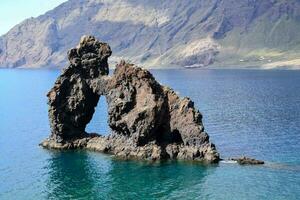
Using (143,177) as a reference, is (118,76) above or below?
above

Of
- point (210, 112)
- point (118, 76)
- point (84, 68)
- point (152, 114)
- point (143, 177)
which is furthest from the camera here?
point (210, 112)

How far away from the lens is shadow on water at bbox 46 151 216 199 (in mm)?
90000

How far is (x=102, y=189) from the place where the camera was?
9250 centimetres

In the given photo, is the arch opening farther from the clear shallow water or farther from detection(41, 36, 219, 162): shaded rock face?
detection(41, 36, 219, 162): shaded rock face

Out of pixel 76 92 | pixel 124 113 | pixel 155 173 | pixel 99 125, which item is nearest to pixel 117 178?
pixel 155 173

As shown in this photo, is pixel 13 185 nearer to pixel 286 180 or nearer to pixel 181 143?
pixel 181 143

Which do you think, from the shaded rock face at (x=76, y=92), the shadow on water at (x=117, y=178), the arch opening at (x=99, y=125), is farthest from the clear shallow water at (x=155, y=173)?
the arch opening at (x=99, y=125)

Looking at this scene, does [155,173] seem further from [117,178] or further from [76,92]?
[76,92]

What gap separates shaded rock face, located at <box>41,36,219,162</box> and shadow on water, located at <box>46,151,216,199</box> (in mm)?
5265

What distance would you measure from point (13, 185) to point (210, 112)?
328ft

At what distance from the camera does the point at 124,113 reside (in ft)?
384

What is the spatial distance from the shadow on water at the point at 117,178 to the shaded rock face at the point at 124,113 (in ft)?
17.3

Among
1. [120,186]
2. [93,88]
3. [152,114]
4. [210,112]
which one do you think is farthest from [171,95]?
[210,112]

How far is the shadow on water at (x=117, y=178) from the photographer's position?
90000mm
